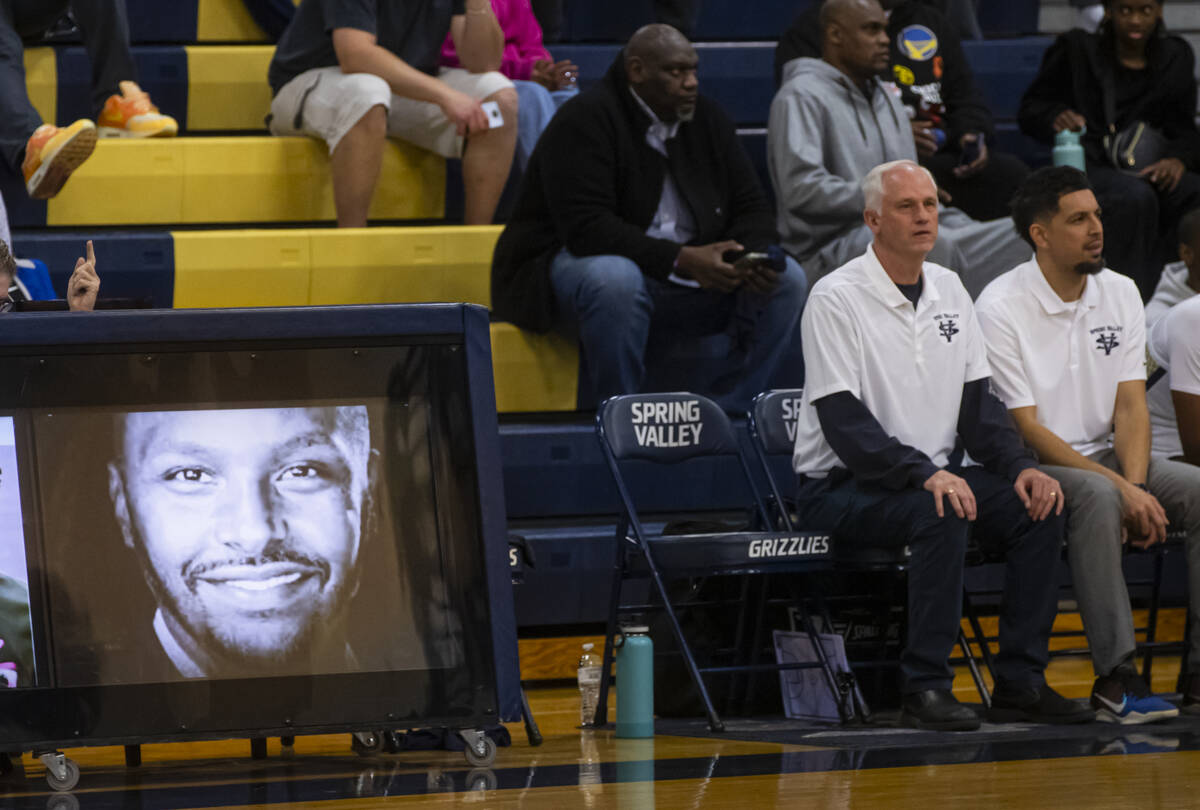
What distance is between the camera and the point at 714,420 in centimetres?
482

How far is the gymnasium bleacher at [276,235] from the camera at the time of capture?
18.0 ft

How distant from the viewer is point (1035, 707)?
434 centimetres

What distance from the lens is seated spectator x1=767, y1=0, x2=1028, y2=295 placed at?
19.4ft

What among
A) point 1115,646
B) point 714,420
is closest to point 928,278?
point 714,420

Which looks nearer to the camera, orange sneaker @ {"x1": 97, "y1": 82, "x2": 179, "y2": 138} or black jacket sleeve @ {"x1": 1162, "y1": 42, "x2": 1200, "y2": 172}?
orange sneaker @ {"x1": 97, "y1": 82, "x2": 179, "y2": 138}

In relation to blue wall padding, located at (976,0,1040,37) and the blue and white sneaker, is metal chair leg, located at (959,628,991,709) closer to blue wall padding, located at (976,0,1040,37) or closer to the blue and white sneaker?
the blue and white sneaker

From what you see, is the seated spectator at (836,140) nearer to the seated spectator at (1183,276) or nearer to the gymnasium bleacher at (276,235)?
the seated spectator at (1183,276)

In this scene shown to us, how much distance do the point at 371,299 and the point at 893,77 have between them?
84.3 inches

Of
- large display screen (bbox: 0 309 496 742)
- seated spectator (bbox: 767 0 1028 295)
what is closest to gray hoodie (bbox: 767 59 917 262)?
seated spectator (bbox: 767 0 1028 295)

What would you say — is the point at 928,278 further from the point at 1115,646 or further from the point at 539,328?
the point at 539,328

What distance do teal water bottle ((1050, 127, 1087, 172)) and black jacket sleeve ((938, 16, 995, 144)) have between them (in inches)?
9.7

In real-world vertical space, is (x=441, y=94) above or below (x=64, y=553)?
above

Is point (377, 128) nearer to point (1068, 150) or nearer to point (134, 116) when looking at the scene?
point (134, 116)

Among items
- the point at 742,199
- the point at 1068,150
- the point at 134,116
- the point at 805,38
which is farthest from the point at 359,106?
the point at 1068,150
